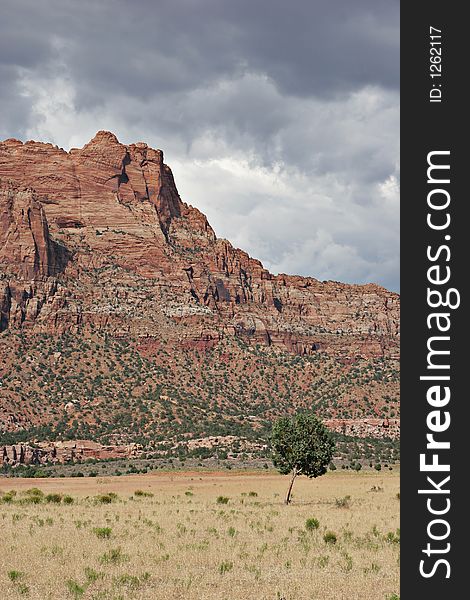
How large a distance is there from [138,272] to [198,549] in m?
112

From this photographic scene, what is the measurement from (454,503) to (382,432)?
9329cm

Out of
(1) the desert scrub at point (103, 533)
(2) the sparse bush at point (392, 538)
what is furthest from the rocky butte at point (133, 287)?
(2) the sparse bush at point (392, 538)

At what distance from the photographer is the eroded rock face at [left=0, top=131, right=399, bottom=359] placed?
11638cm

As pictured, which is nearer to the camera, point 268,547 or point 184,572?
point 184,572

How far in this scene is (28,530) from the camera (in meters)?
25.3

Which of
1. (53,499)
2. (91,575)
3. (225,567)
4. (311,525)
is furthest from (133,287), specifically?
(91,575)

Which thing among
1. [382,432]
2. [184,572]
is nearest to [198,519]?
[184,572]

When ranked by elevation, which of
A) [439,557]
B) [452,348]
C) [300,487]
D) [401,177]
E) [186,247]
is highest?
[186,247]

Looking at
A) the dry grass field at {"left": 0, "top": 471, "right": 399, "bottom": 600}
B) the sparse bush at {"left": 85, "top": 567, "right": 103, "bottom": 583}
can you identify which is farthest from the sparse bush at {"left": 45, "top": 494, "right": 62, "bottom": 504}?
the sparse bush at {"left": 85, "top": 567, "right": 103, "bottom": 583}

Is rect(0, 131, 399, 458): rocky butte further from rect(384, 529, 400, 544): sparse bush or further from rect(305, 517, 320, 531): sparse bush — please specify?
rect(384, 529, 400, 544): sparse bush

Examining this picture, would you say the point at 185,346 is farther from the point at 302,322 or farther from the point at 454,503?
the point at 454,503

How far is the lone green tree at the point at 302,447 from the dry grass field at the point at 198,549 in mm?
2075

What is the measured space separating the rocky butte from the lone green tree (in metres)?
54.8

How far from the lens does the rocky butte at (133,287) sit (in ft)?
366
